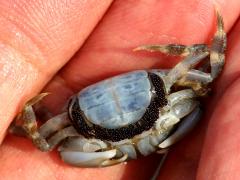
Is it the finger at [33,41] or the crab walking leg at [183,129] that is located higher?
the finger at [33,41]

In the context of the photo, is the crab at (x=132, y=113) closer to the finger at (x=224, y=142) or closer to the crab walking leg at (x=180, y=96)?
the crab walking leg at (x=180, y=96)

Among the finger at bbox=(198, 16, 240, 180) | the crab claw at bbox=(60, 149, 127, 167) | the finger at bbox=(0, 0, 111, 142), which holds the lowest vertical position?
the crab claw at bbox=(60, 149, 127, 167)

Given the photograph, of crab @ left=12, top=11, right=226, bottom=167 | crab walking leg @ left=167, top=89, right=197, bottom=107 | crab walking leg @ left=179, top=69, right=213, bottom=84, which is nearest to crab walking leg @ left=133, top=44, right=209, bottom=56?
crab @ left=12, top=11, right=226, bottom=167

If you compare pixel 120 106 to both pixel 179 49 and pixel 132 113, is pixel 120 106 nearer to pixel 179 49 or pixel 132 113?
pixel 132 113

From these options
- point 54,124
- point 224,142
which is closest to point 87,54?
point 54,124

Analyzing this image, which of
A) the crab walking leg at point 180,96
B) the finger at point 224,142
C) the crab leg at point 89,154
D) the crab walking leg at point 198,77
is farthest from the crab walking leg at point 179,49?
the crab leg at point 89,154

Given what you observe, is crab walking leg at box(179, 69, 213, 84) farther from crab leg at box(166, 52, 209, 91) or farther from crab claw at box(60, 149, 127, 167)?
crab claw at box(60, 149, 127, 167)

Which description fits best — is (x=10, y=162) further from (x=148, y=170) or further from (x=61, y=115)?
(x=148, y=170)

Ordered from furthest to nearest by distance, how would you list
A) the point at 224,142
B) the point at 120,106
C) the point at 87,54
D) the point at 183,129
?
the point at 87,54, the point at 183,129, the point at 120,106, the point at 224,142
